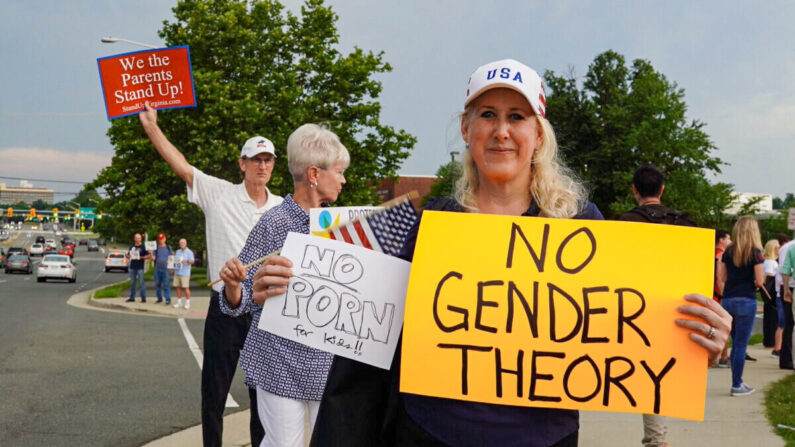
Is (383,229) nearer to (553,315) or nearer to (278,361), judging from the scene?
(553,315)

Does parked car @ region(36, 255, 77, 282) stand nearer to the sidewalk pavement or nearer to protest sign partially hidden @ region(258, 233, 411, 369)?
the sidewalk pavement

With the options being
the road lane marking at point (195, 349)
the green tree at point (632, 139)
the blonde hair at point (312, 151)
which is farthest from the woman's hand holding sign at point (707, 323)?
the green tree at point (632, 139)

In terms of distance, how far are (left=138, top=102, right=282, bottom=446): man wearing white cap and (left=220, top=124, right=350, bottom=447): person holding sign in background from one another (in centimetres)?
93

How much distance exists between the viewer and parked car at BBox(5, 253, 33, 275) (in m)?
48.0

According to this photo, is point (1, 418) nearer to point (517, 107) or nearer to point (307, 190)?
point (307, 190)

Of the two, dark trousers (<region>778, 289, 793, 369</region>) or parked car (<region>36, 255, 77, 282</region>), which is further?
parked car (<region>36, 255, 77, 282</region>)

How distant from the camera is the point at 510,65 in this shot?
2.29 m

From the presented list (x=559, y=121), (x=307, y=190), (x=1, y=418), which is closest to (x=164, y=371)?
(x=1, y=418)

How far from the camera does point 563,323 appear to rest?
2.14 meters

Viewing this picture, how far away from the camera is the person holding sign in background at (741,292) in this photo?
8477 millimetres

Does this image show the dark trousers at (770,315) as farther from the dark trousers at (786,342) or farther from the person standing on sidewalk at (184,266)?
the person standing on sidewalk at (184,266)

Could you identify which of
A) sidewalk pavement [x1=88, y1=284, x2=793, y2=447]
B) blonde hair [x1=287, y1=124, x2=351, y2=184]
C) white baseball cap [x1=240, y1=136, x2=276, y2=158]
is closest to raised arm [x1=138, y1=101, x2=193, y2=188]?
white baseball cap [x1=240, y1=136, x2=276, y2=158]

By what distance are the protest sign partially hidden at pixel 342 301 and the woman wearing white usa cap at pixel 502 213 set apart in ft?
0.21

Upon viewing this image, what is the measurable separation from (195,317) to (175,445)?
42.6ft
